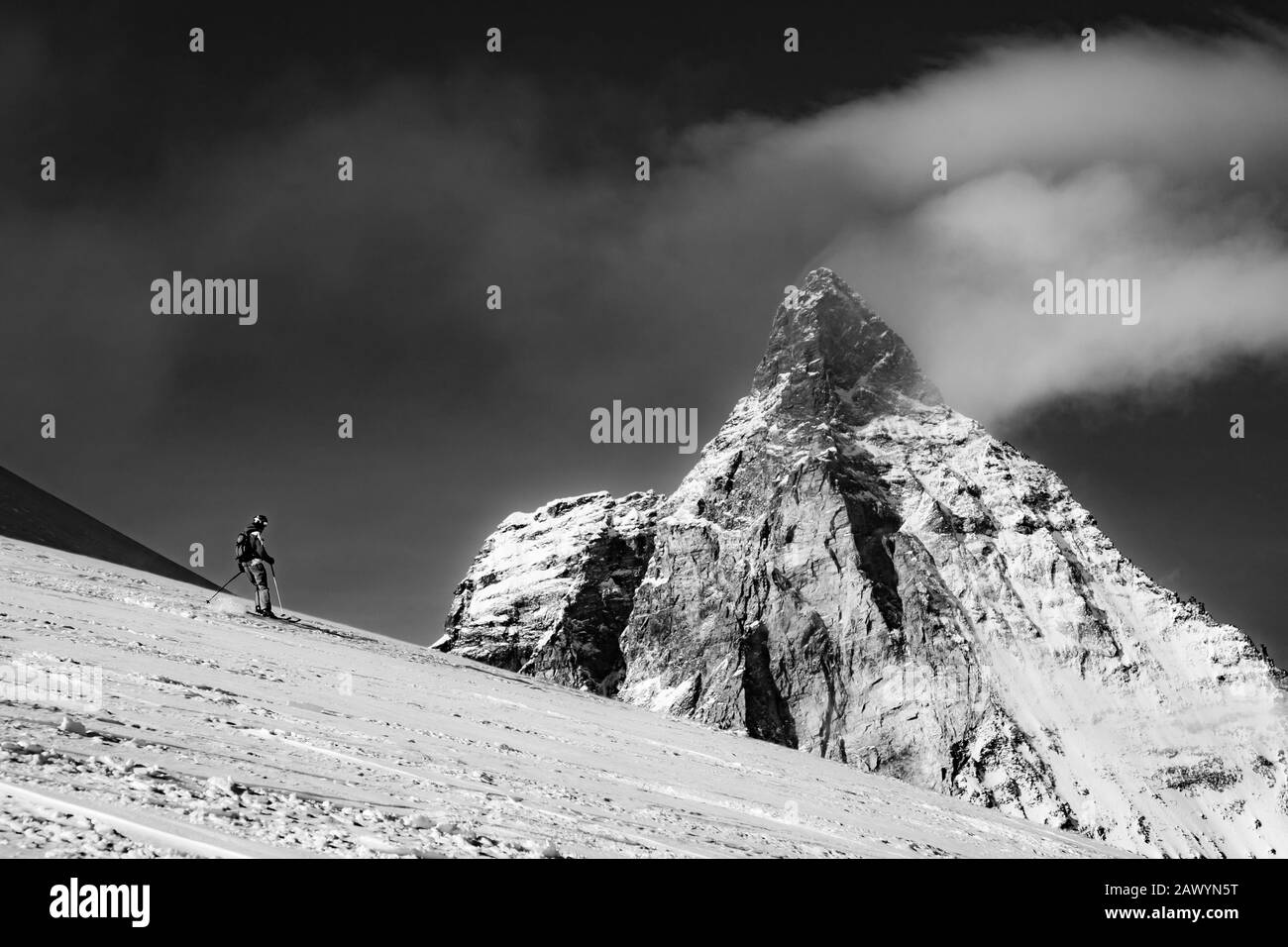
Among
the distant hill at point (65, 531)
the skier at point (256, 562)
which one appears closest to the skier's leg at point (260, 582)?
the skier at point (256, 562)

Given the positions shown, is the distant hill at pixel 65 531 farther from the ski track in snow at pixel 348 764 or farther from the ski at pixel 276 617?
the ski at pixel 276 617

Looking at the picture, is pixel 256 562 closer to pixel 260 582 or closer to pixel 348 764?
pixel 260 582

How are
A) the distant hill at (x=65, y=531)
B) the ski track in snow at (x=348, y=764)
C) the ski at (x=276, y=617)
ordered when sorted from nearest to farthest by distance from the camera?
the ski track in snow at (x=348, y=764), the ski at (x=276, y=617), the distant hill at (x=65, y=531)

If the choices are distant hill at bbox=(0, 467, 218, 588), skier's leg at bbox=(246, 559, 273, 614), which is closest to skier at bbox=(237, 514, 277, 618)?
skier's leg at bbox=(246, 559, 273, 614)

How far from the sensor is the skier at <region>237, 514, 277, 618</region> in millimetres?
28078

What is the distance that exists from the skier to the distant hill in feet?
15.1

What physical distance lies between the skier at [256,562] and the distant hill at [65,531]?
4.59 m

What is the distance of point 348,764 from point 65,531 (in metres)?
24.3

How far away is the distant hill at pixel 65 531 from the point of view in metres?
31.3

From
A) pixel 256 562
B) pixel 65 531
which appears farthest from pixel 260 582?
pixel 65 531

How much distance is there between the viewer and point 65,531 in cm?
3372

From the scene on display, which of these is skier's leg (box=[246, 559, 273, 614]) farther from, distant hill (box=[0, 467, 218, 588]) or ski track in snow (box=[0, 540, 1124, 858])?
distant hill (box=[0, 467, 218, 588])

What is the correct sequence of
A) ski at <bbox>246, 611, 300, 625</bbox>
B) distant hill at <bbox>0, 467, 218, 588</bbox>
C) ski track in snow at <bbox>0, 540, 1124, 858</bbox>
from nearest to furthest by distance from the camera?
ski track in snow at <bbox>0, 540, 1124, 858</bbox>
ski at <bbox>246, 611, 300, 625</bbox>
distant hill at <bbox>0, 467, 218, 588</bbox>
